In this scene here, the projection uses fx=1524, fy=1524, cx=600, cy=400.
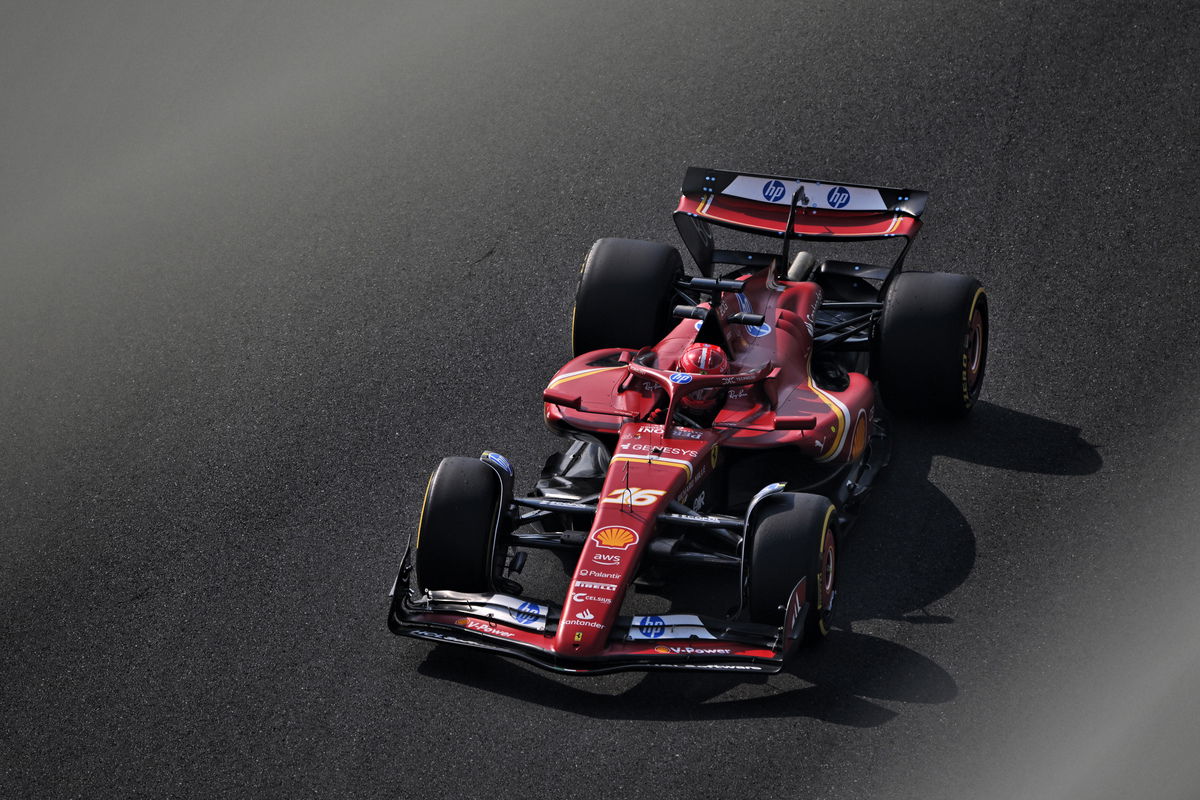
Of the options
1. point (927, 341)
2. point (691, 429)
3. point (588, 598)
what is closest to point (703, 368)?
point (691, 429)

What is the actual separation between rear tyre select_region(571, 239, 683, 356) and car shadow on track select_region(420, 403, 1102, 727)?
180 cm

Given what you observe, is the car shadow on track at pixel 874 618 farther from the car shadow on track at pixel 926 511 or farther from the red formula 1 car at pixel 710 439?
the red formula 1 car at pixel 710 439

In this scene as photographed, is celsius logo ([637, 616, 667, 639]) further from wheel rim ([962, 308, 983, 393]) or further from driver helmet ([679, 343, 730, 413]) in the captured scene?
wheel rim ([962, 308, 983, 393])

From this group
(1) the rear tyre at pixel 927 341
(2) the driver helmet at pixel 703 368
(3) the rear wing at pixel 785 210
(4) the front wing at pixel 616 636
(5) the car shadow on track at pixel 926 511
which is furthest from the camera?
(3) the rear wing at pixel 785 210

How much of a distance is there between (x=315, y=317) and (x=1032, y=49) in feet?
23.9

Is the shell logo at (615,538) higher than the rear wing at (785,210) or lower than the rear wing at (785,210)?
lower

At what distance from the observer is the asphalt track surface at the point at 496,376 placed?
7727 millimetres

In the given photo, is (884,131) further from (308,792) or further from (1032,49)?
(308,792)

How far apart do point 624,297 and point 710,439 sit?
6.30 feet

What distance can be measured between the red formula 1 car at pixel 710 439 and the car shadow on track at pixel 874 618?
0.71 feet

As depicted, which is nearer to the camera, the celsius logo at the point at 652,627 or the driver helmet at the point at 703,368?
the celsius logo at the point at 652,627

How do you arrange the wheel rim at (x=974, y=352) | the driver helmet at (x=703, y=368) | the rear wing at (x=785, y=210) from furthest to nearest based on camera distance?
the rear wing at (x=785, y=210) → the wheel rim at (x=974, y=352) → the driver helmet at (x=703, y=368)

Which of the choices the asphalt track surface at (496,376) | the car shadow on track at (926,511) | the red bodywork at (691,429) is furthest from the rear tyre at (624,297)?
the car shadow on track at (926,511)

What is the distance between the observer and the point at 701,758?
7414 millimetres
